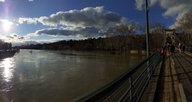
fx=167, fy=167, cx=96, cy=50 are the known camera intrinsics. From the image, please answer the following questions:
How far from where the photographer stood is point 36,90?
11.6 metres

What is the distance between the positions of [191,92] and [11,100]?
931 cm

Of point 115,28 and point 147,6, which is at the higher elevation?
point 115,28

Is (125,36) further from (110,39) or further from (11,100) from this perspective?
(11,100)

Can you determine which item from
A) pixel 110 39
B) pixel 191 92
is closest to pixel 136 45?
pixel 110 39

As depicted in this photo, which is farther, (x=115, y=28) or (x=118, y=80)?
(x=115, y=28)

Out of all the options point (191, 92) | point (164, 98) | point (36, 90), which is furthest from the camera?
point (36, 90)

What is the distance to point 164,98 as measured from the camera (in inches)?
161

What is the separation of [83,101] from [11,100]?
10.0 meters

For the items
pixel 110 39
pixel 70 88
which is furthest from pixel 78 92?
pixel 110 39

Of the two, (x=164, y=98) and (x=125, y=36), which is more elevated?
(x=125, y=36)

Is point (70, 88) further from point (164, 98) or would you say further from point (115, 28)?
point (115, 28)

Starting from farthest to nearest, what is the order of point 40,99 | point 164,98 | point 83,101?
point 40,99
point 164,98
point 83,101

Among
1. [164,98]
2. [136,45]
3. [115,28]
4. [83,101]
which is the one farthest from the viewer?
[115,28]

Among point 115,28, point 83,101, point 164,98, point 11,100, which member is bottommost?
point 11,100
